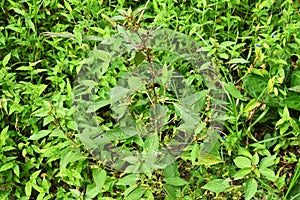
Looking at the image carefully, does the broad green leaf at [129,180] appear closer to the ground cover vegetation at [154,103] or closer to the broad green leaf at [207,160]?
the ground cover vegetation at [154,103]

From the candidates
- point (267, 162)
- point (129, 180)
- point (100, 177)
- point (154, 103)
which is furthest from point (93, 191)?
point (267, 162)

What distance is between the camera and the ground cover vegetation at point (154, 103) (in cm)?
216

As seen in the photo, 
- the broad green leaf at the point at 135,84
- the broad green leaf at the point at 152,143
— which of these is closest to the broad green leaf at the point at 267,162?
the broad green leaf at the point at 152,143

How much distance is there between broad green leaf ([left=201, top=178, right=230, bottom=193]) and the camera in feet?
6.90

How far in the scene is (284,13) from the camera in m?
2.54

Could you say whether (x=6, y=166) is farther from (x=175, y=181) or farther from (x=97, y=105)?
(x=175, y=181)

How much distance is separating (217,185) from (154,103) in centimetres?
45

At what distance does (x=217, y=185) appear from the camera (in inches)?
84.0

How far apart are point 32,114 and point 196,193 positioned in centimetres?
86

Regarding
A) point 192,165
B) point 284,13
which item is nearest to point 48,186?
point 192,165

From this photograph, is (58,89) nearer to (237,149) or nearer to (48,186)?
(48,186)

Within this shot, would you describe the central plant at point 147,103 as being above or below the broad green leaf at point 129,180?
above

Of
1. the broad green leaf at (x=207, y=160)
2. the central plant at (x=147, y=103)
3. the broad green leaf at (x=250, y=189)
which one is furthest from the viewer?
the broad green leaf at (x=207, y=160)

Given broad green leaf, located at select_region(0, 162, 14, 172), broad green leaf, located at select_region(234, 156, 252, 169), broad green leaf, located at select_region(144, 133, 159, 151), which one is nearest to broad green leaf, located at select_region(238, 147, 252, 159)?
broad green leaf, located at select_region(234, 156, 252, 169)
